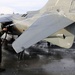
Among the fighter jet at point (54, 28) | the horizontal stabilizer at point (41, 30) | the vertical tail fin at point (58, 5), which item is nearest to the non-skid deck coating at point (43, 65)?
the fighter jet at point (54, 28)

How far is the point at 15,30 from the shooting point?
14156 mm

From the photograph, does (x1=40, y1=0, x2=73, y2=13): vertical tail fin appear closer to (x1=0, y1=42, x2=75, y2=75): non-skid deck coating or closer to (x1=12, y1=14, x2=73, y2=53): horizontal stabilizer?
(x1=12, y1=14, x2=73, y2=53): horizontal stabilizer

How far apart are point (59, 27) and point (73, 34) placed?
2.82 ft

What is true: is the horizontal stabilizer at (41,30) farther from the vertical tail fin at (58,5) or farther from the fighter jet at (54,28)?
the vertical tail fin at (58,5)

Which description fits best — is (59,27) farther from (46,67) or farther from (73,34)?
(46,67)

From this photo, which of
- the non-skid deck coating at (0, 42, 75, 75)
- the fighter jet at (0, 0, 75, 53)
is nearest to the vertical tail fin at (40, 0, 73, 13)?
the fighter jet at (0, 0, 75, 53)

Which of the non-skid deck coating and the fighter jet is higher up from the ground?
the fighter jet

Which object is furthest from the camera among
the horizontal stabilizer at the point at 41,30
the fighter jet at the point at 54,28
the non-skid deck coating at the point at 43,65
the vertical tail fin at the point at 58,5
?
the vertical tail fin at the point at 58,5

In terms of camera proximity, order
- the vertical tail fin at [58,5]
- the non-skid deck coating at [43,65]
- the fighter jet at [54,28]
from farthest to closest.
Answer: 1. the vertical tail fin at [58,5]
2. the non-skid deck coating at [43,65]
3. the fighter jet at [54,28]

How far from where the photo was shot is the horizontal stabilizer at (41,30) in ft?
24.0

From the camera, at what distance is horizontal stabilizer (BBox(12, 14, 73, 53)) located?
7.31 meters

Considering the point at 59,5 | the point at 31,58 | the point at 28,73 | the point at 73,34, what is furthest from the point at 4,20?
the point at 73,34

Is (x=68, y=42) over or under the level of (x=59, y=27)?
under

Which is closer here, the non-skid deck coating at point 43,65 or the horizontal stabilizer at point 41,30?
the horizontal stabilizer at point 41,30
